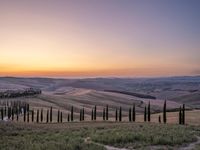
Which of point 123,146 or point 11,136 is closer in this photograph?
point 123,146

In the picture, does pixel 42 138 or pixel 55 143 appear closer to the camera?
pixel 55 143

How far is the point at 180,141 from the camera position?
2878 centimetres

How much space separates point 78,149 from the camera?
81.4 ft

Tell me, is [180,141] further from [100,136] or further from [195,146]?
[100,136]

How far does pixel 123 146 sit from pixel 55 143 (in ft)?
16.0

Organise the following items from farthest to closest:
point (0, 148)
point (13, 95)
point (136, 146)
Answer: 1. point (13, 95)
2. point (136, 146)
3. point (0, 148)

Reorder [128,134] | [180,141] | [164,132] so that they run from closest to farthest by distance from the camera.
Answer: [180,141] → [128,134] → [164,132]

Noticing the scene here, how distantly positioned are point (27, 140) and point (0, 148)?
344 cm

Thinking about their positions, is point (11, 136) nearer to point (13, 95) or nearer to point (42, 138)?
point (42, 138)

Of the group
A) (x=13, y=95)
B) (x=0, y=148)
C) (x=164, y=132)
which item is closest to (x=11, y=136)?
(x=0, y=148)

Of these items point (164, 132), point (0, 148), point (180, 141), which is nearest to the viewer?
point (0, 148)

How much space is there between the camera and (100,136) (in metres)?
29.9

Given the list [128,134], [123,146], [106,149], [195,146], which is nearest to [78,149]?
[106,149]

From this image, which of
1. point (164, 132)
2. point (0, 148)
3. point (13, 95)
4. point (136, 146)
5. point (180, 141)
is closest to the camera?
point (0, 148)
